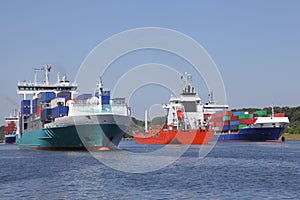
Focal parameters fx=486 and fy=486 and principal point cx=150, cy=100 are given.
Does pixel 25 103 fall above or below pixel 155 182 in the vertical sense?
above

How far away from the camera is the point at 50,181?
33.7 metres

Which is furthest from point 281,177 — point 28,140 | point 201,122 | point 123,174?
point 201,122

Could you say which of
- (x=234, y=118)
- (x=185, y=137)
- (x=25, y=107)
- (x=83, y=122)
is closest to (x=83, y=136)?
(x=83, y=122)

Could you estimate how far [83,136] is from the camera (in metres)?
62.3

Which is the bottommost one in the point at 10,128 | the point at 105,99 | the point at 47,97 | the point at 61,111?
the point at 10,128

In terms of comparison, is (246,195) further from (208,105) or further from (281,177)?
(208,105)

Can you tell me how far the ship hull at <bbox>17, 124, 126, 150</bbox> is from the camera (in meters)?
61.2

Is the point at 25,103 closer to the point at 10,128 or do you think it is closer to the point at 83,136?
the point at 83,136

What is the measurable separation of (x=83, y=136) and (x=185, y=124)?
4702 centimetres

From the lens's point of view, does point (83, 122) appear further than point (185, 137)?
No

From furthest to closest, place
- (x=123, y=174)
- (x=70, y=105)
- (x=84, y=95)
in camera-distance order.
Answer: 1. (x=84, y=95)
2. (x=70, y=105)
3. (x=123, y=174)

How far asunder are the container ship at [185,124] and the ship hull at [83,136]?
35775mm

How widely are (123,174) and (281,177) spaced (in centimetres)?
1186

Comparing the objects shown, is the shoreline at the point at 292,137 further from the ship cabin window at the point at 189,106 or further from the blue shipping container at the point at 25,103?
the blue shipping container at the point at 25,103
